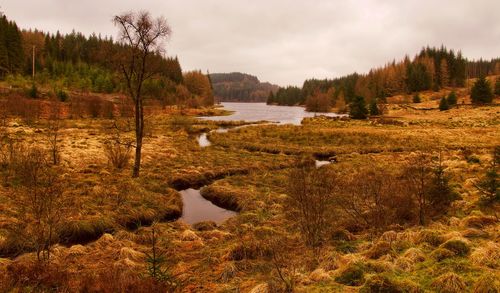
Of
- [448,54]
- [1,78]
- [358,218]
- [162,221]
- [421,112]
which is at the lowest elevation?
[162,221]

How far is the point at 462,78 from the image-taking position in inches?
5413

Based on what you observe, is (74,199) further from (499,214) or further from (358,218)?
(499,214)

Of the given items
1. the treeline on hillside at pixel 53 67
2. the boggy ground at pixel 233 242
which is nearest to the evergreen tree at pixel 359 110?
the treeline on hillside at pixel 53 67

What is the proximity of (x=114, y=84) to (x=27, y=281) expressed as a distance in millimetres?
109452

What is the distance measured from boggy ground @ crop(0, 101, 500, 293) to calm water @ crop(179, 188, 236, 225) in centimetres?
68

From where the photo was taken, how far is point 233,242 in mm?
13648

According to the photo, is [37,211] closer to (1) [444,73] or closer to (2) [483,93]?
(2) [483,93]

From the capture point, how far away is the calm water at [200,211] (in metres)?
19.2

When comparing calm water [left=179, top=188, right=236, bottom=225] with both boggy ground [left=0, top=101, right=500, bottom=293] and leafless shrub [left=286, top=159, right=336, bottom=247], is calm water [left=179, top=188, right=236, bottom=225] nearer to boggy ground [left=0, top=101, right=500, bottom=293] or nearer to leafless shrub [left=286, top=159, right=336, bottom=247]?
boggy ground [left=0, top=101, right=500, bottom=293]

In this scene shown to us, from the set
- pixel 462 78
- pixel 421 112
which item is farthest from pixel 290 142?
pixel 462 78

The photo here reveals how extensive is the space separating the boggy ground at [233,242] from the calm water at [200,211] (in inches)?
26.7

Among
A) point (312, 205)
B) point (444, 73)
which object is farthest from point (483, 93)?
point (312, 205)

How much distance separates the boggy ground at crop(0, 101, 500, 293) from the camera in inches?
344

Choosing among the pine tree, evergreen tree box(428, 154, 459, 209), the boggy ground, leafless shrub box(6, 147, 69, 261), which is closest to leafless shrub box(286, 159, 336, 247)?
the boggy ground
